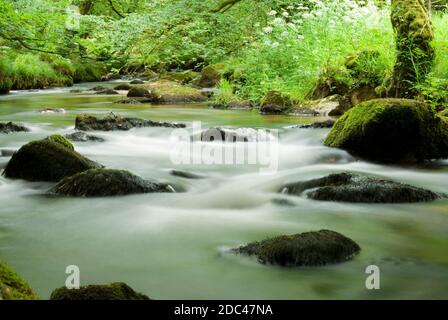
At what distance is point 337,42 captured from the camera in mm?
12180

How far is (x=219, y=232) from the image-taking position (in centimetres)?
452

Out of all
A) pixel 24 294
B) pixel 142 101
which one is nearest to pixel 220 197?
pixel 24 294

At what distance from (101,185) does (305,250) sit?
2531mm

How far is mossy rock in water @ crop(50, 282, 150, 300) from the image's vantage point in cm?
244

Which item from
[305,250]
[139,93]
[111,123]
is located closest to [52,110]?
[111,123]

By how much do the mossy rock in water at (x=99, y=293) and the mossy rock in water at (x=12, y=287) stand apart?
127 millimetres

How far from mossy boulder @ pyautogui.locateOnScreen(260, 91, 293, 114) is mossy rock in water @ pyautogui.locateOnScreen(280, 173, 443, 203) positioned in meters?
6.66

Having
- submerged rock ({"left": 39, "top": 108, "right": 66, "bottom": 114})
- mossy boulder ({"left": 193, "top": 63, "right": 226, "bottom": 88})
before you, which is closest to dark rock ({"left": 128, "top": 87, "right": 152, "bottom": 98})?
submerged rock ({"left": 39, "top": 108, "right": 66, "bottom": 114})

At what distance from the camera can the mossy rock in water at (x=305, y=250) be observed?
140 inches

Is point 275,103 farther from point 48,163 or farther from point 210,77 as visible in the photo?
point 210,77

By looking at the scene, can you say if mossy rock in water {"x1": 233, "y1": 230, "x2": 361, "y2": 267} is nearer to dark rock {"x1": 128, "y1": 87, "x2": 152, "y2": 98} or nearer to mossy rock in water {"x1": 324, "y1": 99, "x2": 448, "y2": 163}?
mossy rock in water {"x1": 324, "y1": 99, "x2": 448, "y2": 163}

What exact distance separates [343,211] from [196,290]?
2.13m

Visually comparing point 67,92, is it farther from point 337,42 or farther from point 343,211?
point 343,211

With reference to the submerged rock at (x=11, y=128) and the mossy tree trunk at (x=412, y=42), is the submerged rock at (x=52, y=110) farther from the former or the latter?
the mossy tree trunk at (x=412, y=42)
